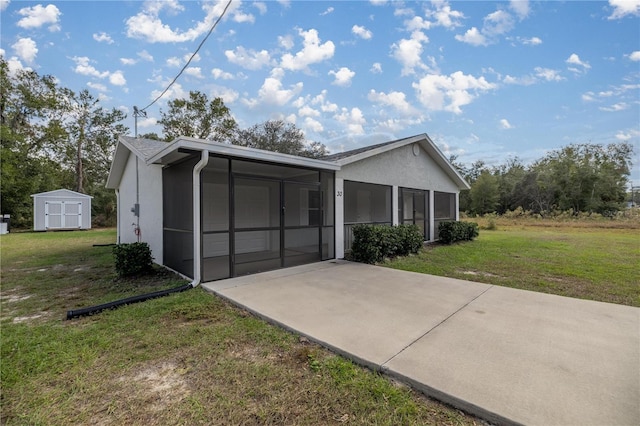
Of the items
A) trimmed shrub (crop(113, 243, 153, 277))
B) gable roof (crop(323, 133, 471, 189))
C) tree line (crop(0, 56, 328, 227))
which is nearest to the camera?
trimmed shrub (crop(113, 243, 153, 277))

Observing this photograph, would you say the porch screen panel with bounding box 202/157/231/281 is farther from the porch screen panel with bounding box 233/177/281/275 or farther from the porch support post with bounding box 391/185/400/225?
the porch support post with bounding box 391/185/400/225

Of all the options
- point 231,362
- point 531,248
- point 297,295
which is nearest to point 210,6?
point 297,295

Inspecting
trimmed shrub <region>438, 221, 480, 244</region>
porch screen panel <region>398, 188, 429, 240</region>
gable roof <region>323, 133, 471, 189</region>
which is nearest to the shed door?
gable roof <region>323, 133, 471, 189</region>

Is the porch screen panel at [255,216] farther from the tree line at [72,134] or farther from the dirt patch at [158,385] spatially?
the tree line at [72,134]

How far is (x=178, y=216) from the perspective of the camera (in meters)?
6.00

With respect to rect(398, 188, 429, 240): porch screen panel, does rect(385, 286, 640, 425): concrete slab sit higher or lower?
lower

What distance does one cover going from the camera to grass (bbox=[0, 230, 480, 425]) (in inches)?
76.8

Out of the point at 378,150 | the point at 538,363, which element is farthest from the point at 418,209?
the point at 538,363

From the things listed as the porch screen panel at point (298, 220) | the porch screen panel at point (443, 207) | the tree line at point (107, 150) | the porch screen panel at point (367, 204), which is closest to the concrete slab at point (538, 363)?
the porch screen panel at point (367, 204)

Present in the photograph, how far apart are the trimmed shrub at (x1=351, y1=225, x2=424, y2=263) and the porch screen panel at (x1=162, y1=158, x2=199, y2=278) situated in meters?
3.96

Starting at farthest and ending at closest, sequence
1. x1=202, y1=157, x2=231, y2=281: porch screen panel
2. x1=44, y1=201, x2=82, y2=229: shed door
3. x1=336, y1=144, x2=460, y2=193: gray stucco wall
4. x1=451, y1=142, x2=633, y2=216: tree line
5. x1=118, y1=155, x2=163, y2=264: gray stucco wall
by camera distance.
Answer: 1. x1=451, y1=142, x2=633, y2=216: tree line
2. x1=44, y1=201, x2=82, y2=229: shed door
3. x1=202, y1=157, x2=231, y2=281: porch screen panel
4. x1=336, y1=144, x2=460, y2=193: gray stucco wall
5. x1=118, y1=155, x2=163, y2=264: gray stucco wall

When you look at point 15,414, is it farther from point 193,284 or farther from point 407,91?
point 407,91

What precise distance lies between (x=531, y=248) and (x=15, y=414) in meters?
→ 12.0

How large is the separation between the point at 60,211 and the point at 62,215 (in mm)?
264
